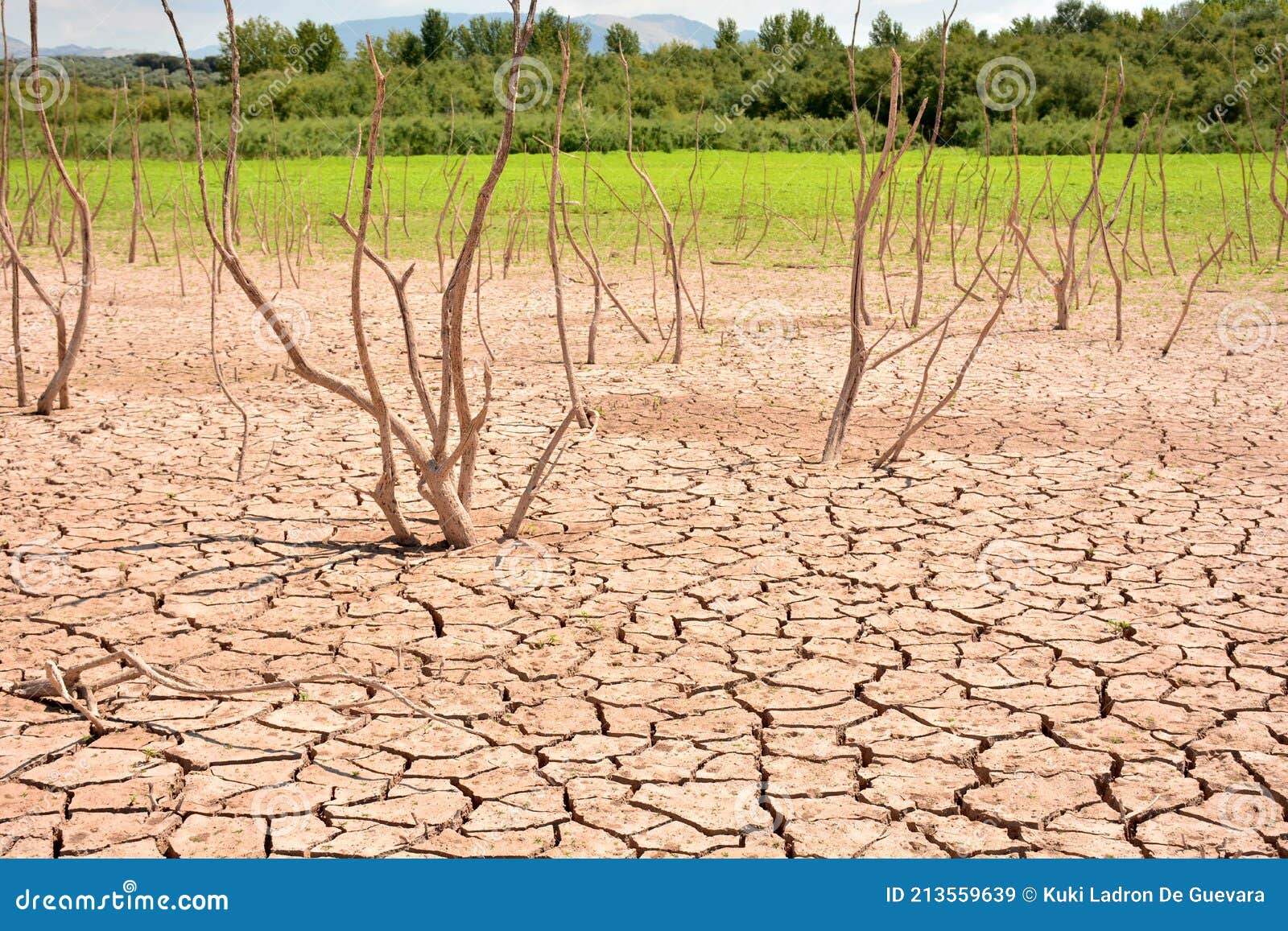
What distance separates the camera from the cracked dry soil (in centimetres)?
257

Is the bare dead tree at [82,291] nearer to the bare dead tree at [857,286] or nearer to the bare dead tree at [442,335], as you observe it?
the bare dead tree at [442,335]

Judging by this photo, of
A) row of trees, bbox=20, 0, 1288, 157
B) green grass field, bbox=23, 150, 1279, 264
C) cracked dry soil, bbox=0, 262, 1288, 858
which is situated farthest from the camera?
row of trees, bbox=20, 0, 1288, 157

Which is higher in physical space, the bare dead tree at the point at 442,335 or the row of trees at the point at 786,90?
the row of trees at the point at 786,90

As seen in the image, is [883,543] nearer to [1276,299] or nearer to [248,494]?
[248,494]

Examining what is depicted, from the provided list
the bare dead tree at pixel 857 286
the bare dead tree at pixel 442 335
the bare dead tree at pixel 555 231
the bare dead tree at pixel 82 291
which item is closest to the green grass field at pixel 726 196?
the bare dead tree at pixel 82 291

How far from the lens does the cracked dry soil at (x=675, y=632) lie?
257 centimetres

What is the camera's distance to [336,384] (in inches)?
155

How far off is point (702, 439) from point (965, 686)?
105 inches

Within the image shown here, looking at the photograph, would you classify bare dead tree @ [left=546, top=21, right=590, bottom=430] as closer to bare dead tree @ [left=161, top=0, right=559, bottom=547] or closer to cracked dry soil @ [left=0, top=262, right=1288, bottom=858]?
bare dead tree @ [left=161, top=0, right=559, bottom=547]

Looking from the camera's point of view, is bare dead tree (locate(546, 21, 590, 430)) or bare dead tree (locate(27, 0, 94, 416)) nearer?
bare dead tree (locate(546, 21, 590, 430))

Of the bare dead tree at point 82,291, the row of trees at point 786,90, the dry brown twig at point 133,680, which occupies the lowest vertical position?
the dry brown twig at point 133,680

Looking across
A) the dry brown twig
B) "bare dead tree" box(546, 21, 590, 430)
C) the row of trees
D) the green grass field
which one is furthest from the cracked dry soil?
the row of trees

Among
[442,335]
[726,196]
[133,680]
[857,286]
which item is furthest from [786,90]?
[133,680]

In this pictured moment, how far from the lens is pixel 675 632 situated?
3.55m
